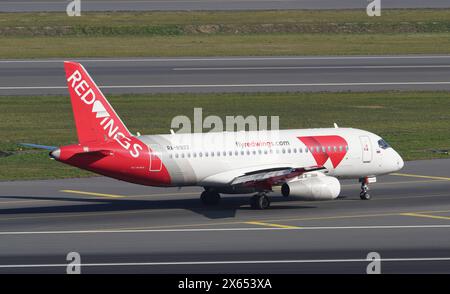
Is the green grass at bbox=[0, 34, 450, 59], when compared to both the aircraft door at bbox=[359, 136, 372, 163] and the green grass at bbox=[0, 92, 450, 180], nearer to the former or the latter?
the green grass at bbox=[0, 92, 450, 180]

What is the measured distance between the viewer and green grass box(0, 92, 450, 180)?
79312mm

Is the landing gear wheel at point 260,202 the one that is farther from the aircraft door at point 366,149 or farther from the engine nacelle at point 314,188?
the aircraft door at point 366,149

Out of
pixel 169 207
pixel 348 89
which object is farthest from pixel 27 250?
pixel 348 89

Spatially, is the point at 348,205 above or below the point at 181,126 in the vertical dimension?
below

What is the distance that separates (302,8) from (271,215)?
10375cm

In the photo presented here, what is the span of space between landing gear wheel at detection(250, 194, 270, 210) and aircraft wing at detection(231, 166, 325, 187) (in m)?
1.08

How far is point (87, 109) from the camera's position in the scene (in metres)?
55.0

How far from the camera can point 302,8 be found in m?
157

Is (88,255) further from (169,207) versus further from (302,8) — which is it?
(302,8)

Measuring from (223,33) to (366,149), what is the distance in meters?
80.1
